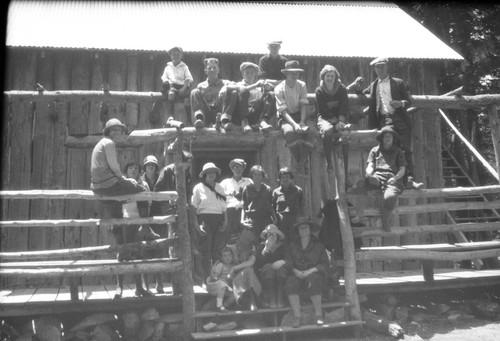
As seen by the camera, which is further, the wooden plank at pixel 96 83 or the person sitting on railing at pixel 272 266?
the wooden plank at pixel 96 83

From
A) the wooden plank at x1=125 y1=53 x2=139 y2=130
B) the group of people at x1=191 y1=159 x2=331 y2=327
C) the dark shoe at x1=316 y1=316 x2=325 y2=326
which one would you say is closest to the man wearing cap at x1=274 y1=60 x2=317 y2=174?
the group of people at x1=191 y1=159 x2=331 y2=327

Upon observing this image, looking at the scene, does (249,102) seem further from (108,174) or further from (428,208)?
(428,208)

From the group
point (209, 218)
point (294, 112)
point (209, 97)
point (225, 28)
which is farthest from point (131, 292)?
point (225, 28)

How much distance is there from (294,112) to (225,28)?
15.3ft

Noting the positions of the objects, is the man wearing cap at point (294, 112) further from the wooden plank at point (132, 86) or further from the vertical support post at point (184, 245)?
the wooden plank at point (132, 86)

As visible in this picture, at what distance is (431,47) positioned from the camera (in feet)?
39.7

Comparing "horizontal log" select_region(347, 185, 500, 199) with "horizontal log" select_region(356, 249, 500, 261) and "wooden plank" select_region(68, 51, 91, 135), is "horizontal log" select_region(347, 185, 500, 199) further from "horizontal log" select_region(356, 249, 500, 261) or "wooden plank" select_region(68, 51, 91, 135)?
"wooden plank" select_region(68, 51, 91, 135)

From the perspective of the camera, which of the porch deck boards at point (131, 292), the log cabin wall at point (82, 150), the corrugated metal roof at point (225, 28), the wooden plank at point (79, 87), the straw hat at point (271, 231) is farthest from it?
the corrugated metal roof at point (225, 28)

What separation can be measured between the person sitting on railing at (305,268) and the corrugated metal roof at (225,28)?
4.50m

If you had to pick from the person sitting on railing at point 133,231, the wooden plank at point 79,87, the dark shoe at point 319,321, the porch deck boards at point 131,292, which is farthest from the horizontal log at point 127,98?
the dark shoe at point 319,321

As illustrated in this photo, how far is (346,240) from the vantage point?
848 centimetres

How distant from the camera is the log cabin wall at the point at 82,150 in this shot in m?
10.0

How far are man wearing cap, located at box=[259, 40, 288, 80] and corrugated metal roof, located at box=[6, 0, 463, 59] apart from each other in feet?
5.63

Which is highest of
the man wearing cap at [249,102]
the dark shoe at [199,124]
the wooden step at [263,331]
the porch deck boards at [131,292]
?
the man wearing cap at [249,102]
